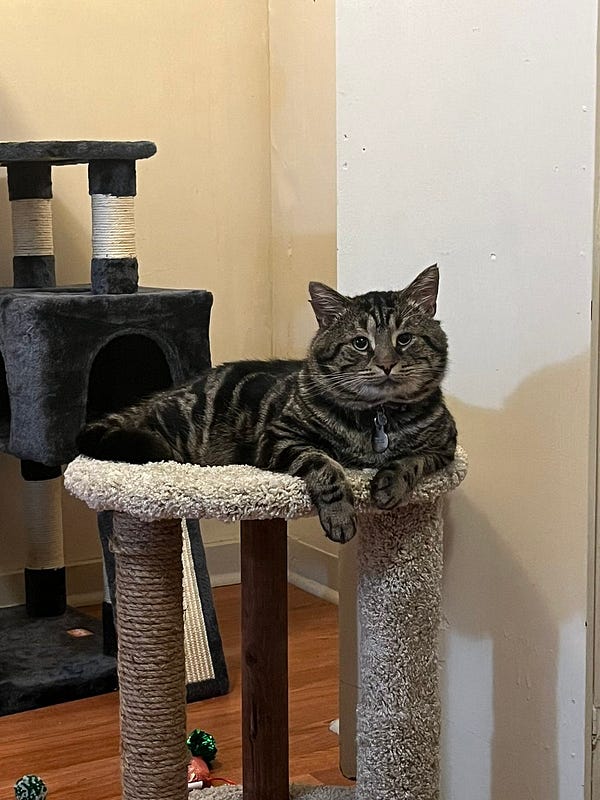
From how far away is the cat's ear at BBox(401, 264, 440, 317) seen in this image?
4.66ft

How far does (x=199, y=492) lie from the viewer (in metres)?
1.28

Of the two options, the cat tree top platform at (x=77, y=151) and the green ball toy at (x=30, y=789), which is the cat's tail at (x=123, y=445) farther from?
the cat tree top platform at (x=77, y=151)

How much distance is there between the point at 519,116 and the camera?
4.86ft

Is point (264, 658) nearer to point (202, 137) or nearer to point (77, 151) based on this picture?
point (77, 151)

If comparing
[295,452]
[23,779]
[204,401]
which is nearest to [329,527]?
[295,452]

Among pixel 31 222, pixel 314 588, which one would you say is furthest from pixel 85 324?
pixel 314 588

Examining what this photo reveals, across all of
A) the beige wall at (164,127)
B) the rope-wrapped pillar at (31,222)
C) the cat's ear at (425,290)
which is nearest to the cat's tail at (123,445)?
the cat's ear at (425,290)

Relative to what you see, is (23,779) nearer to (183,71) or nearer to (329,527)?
(329,527)

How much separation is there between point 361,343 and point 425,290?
0.11 meters

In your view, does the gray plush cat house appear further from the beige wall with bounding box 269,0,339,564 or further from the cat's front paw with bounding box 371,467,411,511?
the cat's front paw with bounding box 371,467,411,511

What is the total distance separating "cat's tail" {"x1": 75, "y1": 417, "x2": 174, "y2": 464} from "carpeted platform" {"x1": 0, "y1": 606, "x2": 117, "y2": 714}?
89 cm

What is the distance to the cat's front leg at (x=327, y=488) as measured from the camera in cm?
127

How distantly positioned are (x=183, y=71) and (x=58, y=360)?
3.58ft

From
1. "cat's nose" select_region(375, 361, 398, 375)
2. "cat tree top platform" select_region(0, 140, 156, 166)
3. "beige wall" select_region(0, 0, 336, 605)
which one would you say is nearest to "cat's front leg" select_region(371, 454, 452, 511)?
"cat's nose" select_region(375, 361, 398, 375)
